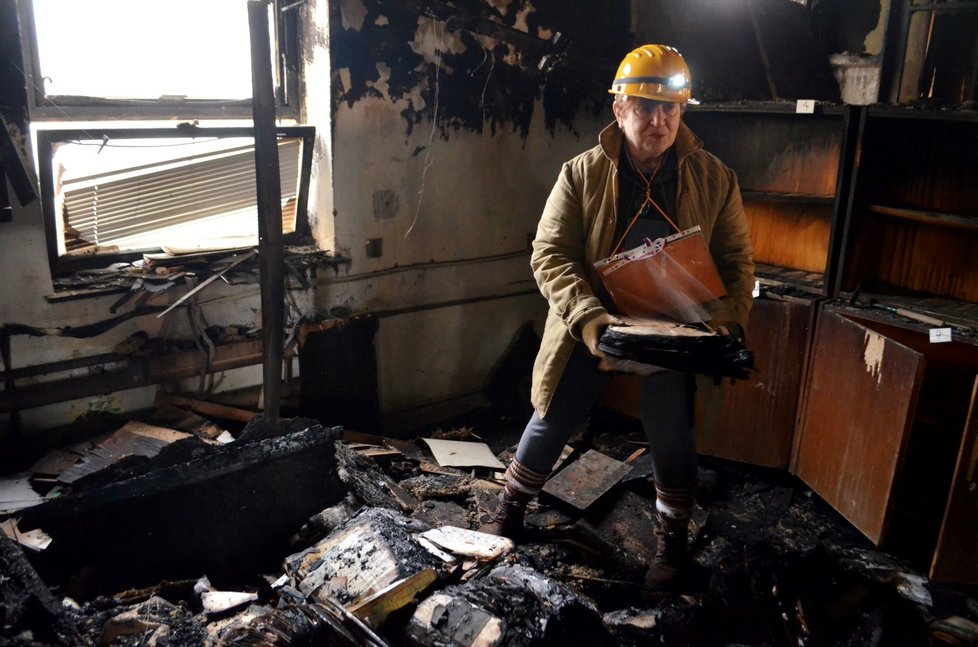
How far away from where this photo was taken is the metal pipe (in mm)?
2781

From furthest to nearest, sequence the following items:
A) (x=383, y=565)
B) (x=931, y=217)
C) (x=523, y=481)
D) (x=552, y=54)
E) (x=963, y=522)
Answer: (x=552, y=54)
(x=931, y=217)
(x=523, y=481)
(x=963, y=522)
(x=383, y=565)

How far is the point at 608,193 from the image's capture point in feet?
8.24

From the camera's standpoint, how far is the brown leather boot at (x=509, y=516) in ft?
9.23

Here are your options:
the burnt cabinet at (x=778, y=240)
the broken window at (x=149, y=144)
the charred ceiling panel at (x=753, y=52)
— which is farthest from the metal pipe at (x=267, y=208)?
the charred ceiling panel at (x=753, y=52)

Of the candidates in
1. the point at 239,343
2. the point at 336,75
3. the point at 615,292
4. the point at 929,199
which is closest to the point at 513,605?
the point at 615,292

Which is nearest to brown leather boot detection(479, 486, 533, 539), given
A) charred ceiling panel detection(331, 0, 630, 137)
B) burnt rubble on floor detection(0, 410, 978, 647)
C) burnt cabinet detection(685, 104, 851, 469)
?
burnt rubble on floor detection(0, 410, 978, 647)

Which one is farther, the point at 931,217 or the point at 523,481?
the point at 931,217

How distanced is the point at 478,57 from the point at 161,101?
59.7 inches

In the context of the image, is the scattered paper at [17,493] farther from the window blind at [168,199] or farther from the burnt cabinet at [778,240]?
the burnt cabinet at [778,240]

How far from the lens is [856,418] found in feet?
9.96

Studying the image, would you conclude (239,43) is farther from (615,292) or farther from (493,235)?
(615,292)

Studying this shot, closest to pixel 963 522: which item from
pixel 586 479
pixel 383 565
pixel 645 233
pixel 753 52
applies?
pixel 586 479

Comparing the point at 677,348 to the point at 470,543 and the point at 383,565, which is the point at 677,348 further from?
the point at 383,565

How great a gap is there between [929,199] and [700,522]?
1715 millimetres
